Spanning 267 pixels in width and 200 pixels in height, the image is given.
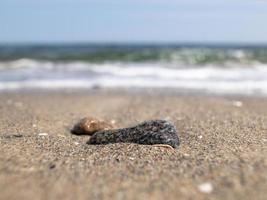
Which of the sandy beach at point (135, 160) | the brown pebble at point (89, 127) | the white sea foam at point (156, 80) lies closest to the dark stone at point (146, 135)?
the sandy beach at point (135, 160)

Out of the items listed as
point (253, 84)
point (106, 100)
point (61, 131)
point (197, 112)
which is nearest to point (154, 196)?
point (61, 131)

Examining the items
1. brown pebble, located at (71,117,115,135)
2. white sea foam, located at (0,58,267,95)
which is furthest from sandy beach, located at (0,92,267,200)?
white sea foam, located at (0,58,267,95)

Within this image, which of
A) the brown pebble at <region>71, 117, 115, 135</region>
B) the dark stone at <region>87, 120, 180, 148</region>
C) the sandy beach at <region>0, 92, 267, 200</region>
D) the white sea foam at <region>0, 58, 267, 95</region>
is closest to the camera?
the sandy beach at <region>0, 92, 267, 200</region>

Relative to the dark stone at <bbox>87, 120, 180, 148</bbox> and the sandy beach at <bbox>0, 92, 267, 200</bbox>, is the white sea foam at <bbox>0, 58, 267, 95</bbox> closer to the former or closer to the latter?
the sandy beach at <bbox>0, 92, 267, 200</bbox>

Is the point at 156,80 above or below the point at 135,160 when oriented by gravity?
below

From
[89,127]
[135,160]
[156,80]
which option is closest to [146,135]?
[135,160]

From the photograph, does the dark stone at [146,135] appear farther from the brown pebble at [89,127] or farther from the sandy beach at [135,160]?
the brown pebble at [89,127]

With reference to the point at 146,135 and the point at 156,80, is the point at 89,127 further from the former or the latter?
the point at 156,80
